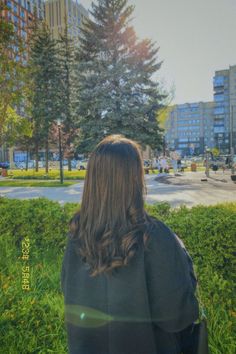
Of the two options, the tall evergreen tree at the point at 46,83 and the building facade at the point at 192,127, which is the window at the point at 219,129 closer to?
the building facade at the point at 192,127

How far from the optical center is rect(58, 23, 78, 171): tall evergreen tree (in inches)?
1457

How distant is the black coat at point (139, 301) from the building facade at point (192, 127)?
139515 mm

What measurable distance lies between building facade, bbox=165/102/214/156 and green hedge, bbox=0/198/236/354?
13624 centimetres

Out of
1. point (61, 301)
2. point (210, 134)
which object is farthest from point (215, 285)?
point (210, 134)

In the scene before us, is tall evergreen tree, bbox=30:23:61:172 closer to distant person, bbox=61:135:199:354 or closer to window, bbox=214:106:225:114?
distant person, bbox=61:135:199:354

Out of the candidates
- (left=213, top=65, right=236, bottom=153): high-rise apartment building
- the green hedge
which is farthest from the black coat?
(left=213, top=65, right=236, bottom=153): high-rise apartment building

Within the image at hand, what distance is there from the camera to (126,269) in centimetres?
155

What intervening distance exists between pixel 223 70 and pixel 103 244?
135 metres

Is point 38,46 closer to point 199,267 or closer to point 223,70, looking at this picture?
point 199,267

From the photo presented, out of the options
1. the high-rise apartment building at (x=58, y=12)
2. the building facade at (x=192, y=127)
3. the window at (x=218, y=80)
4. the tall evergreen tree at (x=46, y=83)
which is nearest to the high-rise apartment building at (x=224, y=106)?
the window at (x=218, y=80)

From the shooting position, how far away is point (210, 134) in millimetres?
142000

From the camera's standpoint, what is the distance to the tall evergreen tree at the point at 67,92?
37.0 meters

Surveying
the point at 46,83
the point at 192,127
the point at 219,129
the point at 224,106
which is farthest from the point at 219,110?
the point at 46,83

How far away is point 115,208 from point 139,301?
46cm
